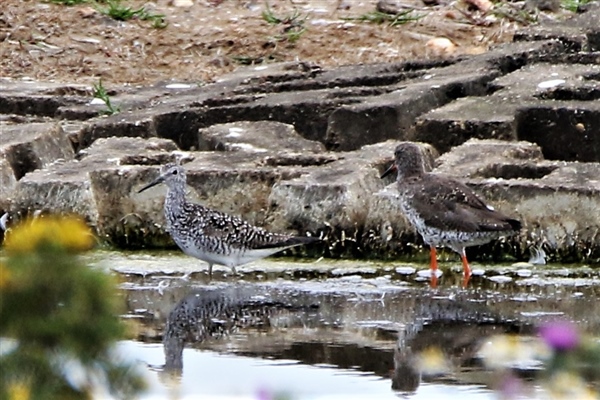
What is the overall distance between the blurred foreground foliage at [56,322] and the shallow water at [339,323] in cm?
195

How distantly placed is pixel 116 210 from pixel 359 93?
7.54ft

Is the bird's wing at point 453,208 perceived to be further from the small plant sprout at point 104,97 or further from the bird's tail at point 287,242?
the small plant sprout at point 104,97

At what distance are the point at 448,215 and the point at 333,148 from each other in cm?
178

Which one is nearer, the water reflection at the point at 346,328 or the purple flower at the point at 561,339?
the purple flower at the point at 561,339

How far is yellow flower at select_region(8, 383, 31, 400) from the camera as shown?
121 inches

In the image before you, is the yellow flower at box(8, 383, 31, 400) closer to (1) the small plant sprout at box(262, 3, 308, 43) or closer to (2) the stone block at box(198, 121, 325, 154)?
(2) the stone block at box(198, 121, 325, 154)

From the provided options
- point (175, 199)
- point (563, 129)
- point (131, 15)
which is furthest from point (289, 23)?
point (175, 199)

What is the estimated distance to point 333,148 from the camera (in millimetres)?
9406

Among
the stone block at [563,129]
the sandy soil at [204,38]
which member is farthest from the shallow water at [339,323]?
the sandy soil at [204,38]

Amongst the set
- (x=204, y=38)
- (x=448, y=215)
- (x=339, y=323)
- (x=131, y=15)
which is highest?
(x=448, y=215)

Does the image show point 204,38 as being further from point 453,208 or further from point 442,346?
point 442,346

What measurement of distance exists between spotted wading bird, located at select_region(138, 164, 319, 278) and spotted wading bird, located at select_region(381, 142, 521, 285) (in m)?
0.52

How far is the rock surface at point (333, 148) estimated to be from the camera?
805 cm

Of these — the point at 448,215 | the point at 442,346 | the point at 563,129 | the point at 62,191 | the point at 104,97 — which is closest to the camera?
the point at 442,346
